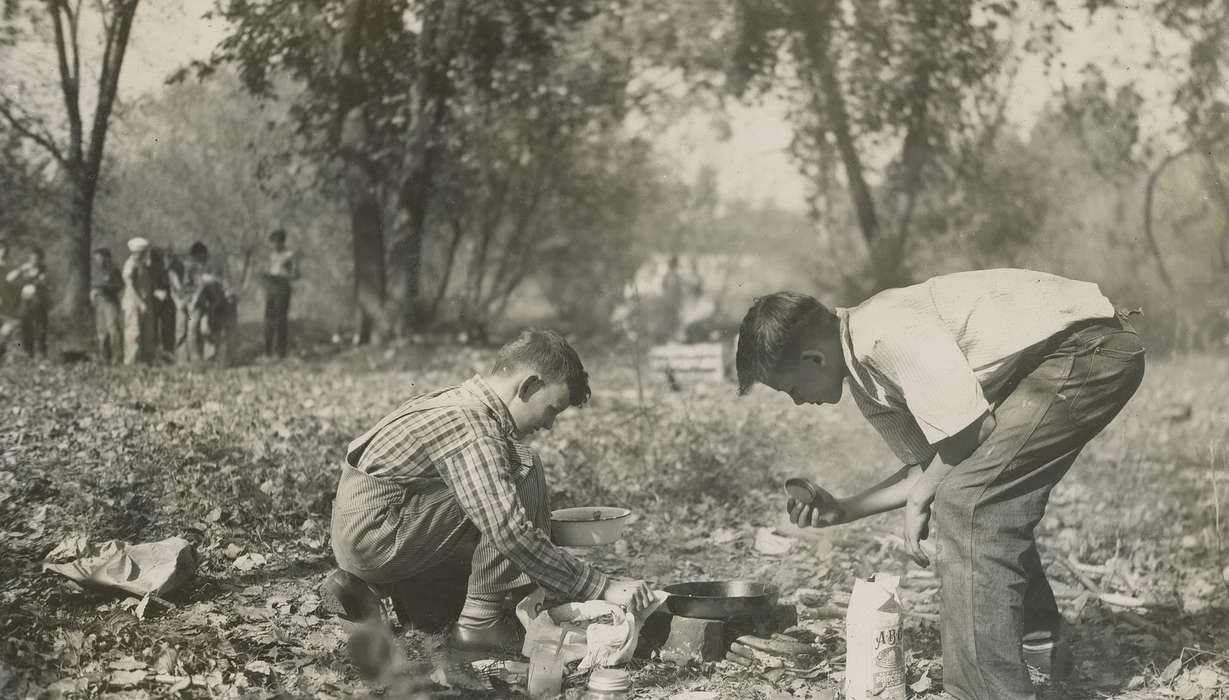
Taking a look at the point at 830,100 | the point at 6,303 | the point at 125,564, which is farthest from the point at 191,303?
the point at 830,100

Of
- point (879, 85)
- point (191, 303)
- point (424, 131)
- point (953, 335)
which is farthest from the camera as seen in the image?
point (879, 85)

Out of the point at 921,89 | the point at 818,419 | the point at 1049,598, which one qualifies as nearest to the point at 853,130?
the point at 921,89

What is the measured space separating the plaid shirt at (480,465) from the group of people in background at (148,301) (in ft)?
6.41

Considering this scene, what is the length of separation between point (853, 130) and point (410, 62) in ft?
17.1

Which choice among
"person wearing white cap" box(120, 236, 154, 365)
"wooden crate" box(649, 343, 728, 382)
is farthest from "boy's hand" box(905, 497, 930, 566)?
"wooden crate" box(649, 343, 728, 382)

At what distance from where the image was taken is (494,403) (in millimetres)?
3135

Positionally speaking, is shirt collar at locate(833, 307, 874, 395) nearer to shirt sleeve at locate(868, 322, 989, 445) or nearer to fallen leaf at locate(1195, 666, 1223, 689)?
shirt sleeve at locate(868, 322, 989, 445)

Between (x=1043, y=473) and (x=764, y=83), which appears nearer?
(x=1043, y=473)

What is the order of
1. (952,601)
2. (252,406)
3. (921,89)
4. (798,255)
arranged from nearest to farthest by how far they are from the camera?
(952,601) → (252,406) → (921,89) → (798,255)

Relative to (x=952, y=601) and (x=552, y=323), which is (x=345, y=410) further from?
(x=552, y=323)

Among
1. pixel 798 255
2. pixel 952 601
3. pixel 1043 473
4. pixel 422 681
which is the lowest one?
pixel 422 681

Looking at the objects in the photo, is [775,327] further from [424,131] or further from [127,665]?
[424,131]

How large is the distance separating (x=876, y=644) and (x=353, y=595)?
5.24 feet

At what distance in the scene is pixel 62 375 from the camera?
4273mm
